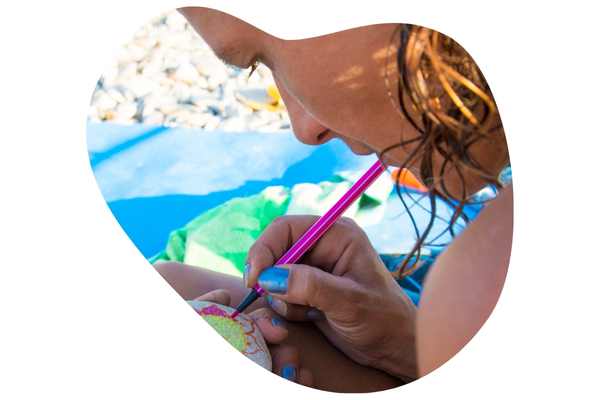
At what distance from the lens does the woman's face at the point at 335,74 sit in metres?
0.50

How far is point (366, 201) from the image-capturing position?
750 mm

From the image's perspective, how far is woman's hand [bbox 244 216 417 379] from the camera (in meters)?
0.64

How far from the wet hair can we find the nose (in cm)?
15

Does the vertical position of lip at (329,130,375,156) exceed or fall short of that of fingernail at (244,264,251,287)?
it exceeds it

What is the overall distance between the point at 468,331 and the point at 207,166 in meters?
0.55

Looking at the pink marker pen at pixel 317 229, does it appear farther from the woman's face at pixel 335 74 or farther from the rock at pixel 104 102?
the rock at pixel 104 102

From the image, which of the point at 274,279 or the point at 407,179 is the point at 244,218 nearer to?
the point at 274,279

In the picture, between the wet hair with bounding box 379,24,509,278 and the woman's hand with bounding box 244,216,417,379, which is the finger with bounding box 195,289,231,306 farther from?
the wet hair with bounding box 379,24,509,278

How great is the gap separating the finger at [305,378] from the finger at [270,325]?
0.13 feet

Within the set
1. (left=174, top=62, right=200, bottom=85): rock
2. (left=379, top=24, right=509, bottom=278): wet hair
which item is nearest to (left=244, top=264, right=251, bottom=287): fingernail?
(left=379, top=24, right=509, bottom=278): wet hair

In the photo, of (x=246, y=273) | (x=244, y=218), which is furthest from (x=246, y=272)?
(x=244, y=218)

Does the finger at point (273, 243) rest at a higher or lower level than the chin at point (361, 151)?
lower

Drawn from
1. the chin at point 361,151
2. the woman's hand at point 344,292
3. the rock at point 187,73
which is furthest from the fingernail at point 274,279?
the rock at point 187,73

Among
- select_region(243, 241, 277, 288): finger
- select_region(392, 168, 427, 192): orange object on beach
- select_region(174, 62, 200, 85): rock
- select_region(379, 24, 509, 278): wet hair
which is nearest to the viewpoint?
select_region(379, 24, 509, 278): wet hair
